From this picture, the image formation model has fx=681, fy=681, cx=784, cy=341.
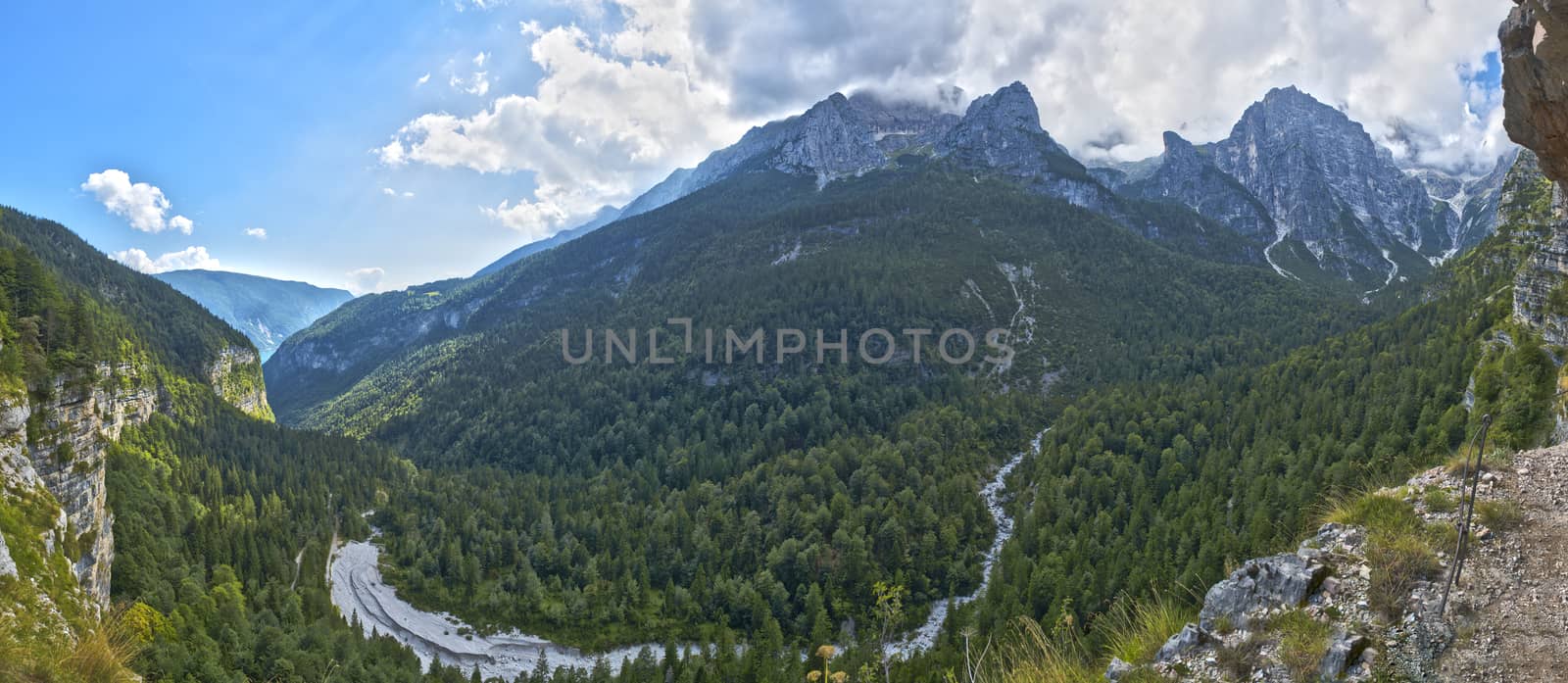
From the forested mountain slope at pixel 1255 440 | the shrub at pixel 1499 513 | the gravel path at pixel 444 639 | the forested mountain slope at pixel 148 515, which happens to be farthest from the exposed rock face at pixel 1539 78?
the gravel path at pixel 444 639

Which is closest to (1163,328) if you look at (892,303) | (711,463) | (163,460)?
(892,303)

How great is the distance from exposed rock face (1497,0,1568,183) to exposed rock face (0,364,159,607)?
69373 mm

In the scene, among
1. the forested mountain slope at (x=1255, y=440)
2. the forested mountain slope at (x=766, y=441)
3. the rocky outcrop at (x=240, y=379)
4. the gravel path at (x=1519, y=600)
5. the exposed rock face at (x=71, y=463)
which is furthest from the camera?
the rocky outcrop at (x=240, y=379)

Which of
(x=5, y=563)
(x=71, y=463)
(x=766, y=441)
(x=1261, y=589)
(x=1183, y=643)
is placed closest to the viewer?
→ (x=1183, y=643)

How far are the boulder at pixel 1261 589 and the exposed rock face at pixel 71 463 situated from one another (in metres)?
60.5

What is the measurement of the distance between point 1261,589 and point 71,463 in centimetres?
7701

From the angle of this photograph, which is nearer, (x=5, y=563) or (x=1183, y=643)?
(x=1183, y=643)

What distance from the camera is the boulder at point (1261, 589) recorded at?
14.4 m

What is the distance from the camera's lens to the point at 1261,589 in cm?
1501

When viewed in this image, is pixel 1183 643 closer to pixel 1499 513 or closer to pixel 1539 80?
pixel 1499 513

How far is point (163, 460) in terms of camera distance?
107250mm

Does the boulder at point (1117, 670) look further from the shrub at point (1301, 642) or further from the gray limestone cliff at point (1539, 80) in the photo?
the gray limestone cliff at point (1539, 80)

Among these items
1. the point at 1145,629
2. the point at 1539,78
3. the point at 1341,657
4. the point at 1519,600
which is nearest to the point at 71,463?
the point at 1145,629

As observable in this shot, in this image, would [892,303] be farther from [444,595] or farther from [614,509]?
[444,595]
